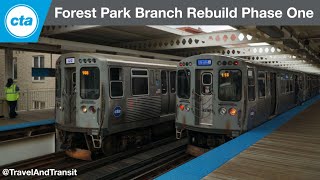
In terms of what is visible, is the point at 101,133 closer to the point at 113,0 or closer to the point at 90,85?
the point at 90,85

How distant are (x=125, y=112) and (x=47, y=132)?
4374 mm

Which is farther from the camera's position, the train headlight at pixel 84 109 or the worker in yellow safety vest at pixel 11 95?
the worker in yellow safety vest at pixel 11 95

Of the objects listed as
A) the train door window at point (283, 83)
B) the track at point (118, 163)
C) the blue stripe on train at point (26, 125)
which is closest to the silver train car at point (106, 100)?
the track at point (118, 163)

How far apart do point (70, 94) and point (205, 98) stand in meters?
4.35

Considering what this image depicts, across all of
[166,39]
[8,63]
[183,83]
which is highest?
[166,39]

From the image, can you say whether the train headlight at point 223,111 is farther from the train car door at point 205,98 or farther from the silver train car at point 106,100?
the silver train car at point 106,100

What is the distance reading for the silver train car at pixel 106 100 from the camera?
889 centimetres

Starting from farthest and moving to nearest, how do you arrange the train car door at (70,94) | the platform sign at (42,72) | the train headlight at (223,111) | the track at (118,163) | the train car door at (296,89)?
1. the train car door at (296,89)
2. the platform sign at (42,72)
3. the train car door at (70,94)
4. the train headlight at (223,111)
5. the track at (118,163)

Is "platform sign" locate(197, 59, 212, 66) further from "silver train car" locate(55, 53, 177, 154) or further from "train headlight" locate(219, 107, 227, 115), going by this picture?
"silver train car" locate(55, 53, 177, 154)

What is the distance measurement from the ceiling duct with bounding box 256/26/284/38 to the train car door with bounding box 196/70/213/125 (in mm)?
2704

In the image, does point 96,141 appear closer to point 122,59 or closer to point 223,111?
point 122,59

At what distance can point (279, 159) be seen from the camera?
604 cm

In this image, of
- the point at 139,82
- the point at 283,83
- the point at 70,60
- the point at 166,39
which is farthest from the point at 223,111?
the point at 166,39

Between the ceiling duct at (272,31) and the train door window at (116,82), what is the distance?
4.92 m
